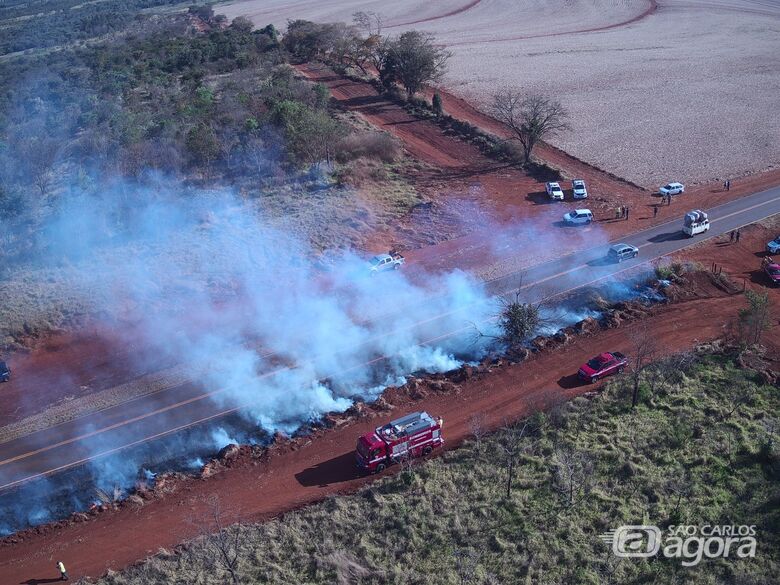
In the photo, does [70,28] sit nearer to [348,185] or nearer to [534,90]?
[534,90]

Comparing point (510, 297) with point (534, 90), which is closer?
point (510, 297)

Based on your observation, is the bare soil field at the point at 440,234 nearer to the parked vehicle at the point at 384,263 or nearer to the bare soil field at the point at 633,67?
the parked vehicle at the point at 384,263

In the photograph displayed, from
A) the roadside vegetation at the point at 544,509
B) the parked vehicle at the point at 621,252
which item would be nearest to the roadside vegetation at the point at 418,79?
the parked vehicle at the point at 621,252

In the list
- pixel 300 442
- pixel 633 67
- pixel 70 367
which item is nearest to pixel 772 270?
pixel 300 442

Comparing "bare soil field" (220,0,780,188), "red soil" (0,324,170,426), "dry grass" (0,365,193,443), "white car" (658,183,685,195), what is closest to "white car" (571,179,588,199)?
"white car" (658,183,685,195)

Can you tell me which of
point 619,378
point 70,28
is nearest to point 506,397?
point 619,378

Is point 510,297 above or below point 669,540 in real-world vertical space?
above
